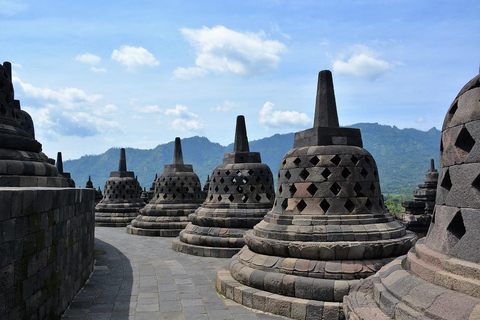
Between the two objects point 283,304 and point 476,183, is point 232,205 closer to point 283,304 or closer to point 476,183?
point 283,304

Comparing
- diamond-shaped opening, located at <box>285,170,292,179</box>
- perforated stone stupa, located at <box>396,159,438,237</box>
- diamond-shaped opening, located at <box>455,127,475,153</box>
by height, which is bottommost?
perforated stone stupa, located at <box>396,159,438,237</box>

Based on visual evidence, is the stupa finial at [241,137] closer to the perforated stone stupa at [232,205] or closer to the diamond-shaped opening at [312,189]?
the perforated stone stupa at [232,205]

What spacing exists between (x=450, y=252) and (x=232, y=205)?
8928mm

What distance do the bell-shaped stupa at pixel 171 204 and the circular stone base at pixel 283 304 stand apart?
939cm

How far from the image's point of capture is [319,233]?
641cm

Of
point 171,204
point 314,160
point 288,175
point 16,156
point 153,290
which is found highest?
point 16,156

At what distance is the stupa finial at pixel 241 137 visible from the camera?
12594 millimetres

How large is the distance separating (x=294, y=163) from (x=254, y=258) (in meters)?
1.80

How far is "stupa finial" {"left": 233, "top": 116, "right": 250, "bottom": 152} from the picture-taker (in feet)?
41.3

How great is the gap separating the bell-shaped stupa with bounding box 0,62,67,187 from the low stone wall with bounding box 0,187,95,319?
800 millimetres

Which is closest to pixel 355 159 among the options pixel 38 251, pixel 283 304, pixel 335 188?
pixel 335 188

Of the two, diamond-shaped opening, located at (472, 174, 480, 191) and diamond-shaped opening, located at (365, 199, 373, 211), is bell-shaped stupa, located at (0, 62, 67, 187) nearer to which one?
diamond-shaped opening, located at (365, 199, 373, 211)

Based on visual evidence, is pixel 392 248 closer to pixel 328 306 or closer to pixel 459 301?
pixel 328 306

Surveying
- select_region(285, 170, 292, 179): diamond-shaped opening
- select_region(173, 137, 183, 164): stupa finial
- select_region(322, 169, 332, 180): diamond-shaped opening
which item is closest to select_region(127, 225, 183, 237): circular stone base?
select_region(173, 137, 183, 164): stupa finial
